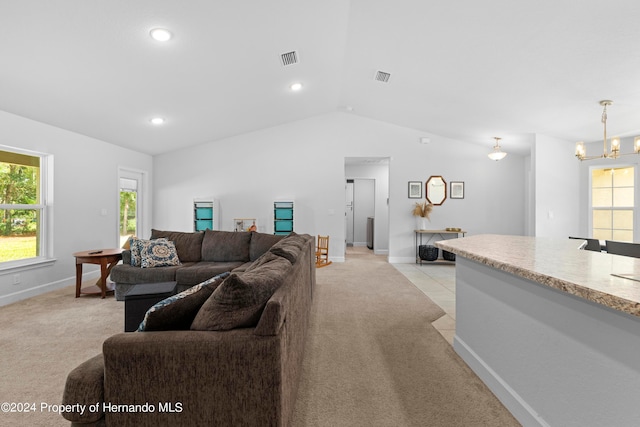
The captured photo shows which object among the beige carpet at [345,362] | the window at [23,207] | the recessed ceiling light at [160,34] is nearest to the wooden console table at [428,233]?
the beige carpet at [345,362]

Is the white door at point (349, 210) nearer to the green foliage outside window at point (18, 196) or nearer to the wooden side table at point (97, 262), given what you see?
the wooden side table at point (97, 262)

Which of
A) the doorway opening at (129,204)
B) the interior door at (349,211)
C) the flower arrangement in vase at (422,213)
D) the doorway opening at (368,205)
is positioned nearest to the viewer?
the doorway opening at (129,204)

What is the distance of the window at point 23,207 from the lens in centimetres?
405

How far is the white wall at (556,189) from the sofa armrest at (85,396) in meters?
6.34

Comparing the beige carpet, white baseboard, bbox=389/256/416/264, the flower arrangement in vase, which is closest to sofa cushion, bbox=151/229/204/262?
the beige carpet

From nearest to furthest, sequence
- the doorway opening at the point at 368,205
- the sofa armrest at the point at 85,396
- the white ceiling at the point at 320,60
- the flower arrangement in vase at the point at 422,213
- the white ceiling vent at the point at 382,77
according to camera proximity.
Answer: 1. the sofa armrest at the point at 85,396
2. the white ceiling at the point at 320,60
3. the white ceiling vent at the point at 382,77
4. the flower arrangement in vase at the point at 422,213
5. the doorway opening at the point at 368,205

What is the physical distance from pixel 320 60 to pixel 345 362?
150 inches

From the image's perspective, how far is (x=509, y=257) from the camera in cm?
186

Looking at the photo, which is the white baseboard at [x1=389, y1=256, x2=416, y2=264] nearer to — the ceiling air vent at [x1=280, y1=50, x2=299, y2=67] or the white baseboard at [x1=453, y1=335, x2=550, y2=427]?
the ceiling air vent at [x1=280, y1=50, x2=299, y2=67]

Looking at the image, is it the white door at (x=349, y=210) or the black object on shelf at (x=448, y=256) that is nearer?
the black object on shelf at (x=448, y=256)

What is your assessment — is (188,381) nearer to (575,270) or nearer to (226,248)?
(575,270)

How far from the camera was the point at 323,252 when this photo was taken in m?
7.20

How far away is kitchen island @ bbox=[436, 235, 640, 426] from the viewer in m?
1.16

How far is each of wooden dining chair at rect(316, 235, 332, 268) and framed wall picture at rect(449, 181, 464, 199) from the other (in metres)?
2.94
